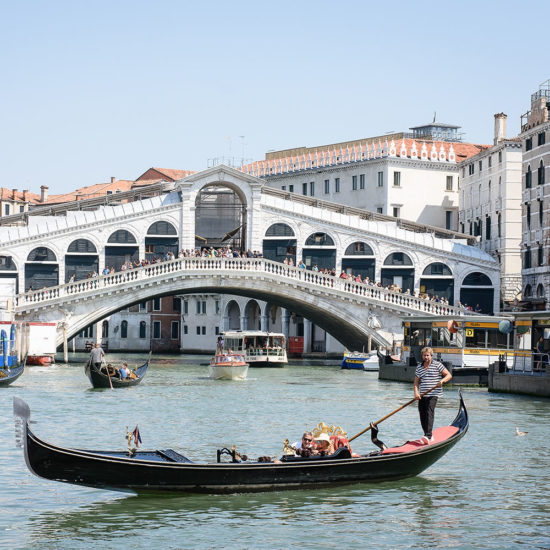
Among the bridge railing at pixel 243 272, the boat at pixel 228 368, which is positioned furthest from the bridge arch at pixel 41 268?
the boat at pixel 228 368

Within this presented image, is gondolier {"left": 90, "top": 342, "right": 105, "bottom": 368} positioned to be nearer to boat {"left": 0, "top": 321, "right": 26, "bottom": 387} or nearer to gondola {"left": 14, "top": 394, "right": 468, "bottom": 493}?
boat {"left": 0, "top": 321, "right": 26, "bottom": 387}

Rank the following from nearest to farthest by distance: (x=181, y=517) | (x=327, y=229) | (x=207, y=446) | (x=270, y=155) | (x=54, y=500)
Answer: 1. (x=181, y=517)
2. (x=54, y=500)
3. (x=207, y=446)
4. (x=327, y=229)
5. (x=270, y=155)

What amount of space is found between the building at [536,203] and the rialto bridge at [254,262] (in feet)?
7.95

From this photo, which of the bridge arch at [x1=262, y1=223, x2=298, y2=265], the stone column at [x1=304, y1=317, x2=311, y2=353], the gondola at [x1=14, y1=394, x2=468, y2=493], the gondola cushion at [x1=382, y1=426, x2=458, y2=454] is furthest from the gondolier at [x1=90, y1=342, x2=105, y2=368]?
the stone column at [x1=304, y1=317, x2=311, y2=353]

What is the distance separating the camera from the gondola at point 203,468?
1216 centimetres

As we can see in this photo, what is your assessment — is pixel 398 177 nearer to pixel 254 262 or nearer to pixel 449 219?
pixel 449 219

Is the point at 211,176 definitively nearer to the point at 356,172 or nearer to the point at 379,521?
the point at 356,172

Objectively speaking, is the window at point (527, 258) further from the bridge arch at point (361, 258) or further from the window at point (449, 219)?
the window at point (449, 219)

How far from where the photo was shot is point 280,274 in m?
40.0

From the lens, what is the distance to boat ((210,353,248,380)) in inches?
1272

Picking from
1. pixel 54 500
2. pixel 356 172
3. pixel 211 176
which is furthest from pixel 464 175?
pixel 54 500

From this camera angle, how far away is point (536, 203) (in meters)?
40.7

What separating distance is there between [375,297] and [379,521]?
28.5 meters

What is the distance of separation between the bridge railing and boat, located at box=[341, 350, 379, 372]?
1.97 m
